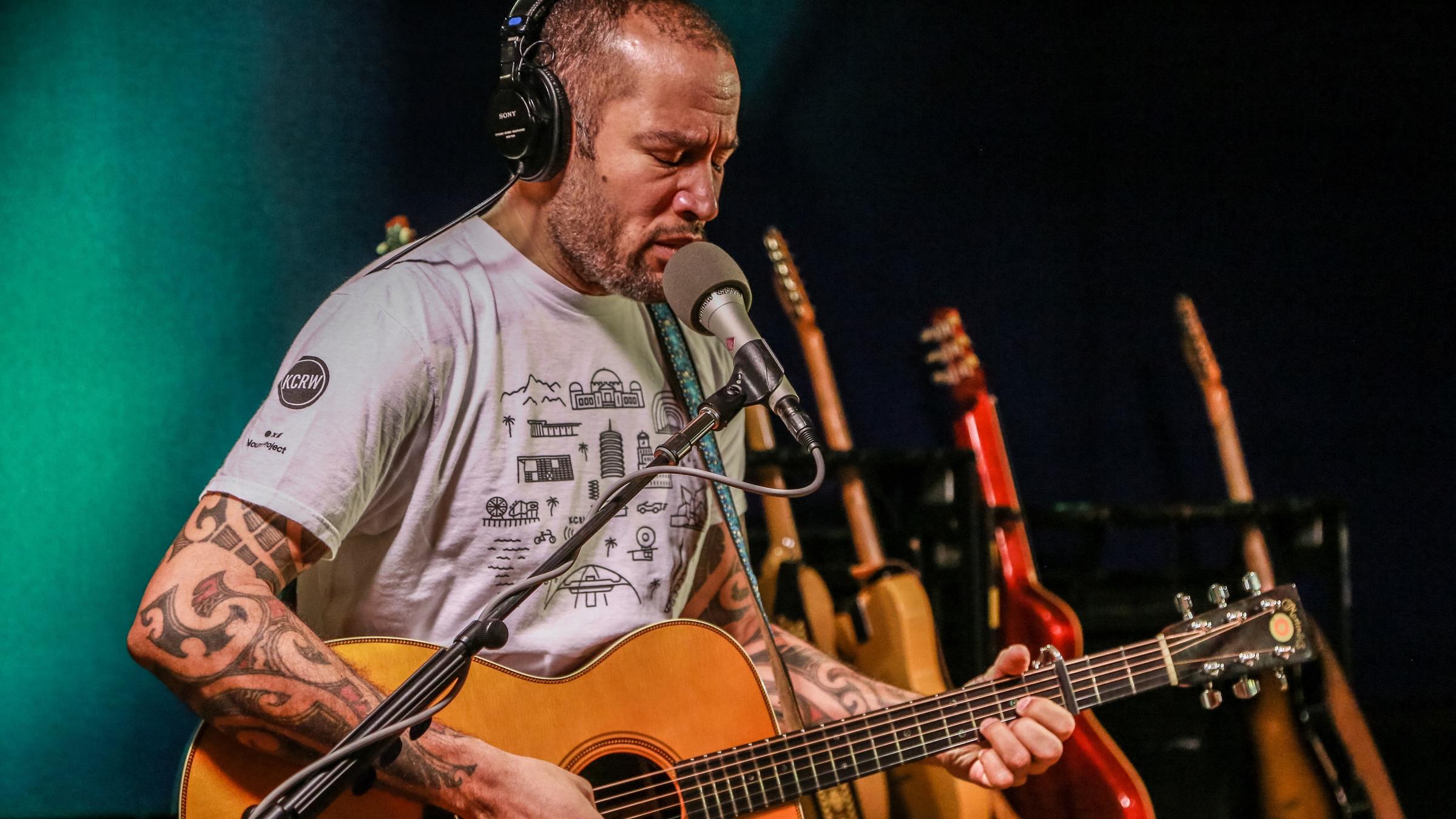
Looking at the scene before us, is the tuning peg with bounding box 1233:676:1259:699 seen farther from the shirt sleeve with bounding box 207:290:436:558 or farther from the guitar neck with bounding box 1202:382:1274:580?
the guitar neck with bounding box 1202:382:1274:580

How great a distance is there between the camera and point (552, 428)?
1.77 m

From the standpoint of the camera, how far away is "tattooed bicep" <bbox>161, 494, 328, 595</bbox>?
1407 millimetres

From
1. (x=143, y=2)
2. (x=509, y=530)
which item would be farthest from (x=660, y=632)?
(x=143, y=2)

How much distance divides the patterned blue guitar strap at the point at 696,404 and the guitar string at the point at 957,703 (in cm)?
34

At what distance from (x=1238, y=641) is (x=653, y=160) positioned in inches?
45.7

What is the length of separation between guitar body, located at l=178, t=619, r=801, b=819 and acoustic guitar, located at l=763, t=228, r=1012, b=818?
0.95m

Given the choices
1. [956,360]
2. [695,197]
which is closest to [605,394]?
[695,197]

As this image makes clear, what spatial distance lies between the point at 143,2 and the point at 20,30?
0.88ft

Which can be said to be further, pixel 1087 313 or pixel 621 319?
pixel 1087 313

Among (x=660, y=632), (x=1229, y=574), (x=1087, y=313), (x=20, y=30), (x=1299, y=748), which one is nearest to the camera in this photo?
(x=660, y=632)

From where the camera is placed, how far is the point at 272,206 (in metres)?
2.70

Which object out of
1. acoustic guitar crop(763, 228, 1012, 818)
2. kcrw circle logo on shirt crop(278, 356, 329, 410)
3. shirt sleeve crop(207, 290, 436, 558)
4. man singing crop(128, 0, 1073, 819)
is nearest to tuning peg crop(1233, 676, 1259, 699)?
man singing crop(128, 0, 1073, 819)

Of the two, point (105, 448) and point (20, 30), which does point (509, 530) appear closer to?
point (105, 448)

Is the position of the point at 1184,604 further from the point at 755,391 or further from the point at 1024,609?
the point at 1024,609
